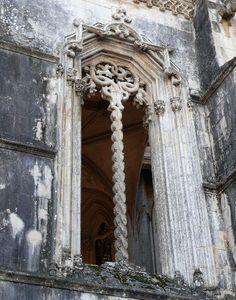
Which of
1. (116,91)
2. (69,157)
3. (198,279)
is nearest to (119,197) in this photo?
(69,157)

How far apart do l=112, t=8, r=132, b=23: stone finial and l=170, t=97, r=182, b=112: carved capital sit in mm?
1453

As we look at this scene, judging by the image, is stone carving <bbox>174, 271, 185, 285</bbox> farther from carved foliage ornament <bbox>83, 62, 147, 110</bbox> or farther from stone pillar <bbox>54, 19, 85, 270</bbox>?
carved foliage ornament <bbox>83, 62, 147, 110</bbox>

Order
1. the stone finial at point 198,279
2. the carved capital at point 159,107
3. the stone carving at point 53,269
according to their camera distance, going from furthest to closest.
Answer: the carved capital at point 159,107
the stone finial at point 198,279
the stone carving at point 53,269

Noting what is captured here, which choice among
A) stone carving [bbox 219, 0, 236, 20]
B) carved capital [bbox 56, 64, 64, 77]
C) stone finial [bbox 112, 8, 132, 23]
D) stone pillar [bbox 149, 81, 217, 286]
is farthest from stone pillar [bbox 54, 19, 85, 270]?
stone carving [bbox 219, 0, 236, 20]

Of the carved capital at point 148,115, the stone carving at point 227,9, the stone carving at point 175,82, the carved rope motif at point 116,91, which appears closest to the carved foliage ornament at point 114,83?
the carved rope motif at point 116,91

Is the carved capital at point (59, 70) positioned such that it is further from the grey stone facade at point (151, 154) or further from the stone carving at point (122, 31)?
the stone carving at point (122, 31)

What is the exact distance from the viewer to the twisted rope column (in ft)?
26.7

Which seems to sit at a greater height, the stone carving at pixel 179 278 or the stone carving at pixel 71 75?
the stone carving at pixel 71 75

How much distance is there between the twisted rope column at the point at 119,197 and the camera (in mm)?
8125

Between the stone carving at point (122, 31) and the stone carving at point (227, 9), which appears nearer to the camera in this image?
the stone carving at point (122, 31)

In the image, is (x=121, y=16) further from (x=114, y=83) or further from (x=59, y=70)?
(x=59, y=70)

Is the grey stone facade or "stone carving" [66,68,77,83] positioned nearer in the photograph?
the grey stone facade

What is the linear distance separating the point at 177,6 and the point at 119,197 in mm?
4041

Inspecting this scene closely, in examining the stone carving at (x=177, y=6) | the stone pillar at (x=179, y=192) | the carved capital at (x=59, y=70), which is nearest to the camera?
the stone pillar at (x=179, y=192)
